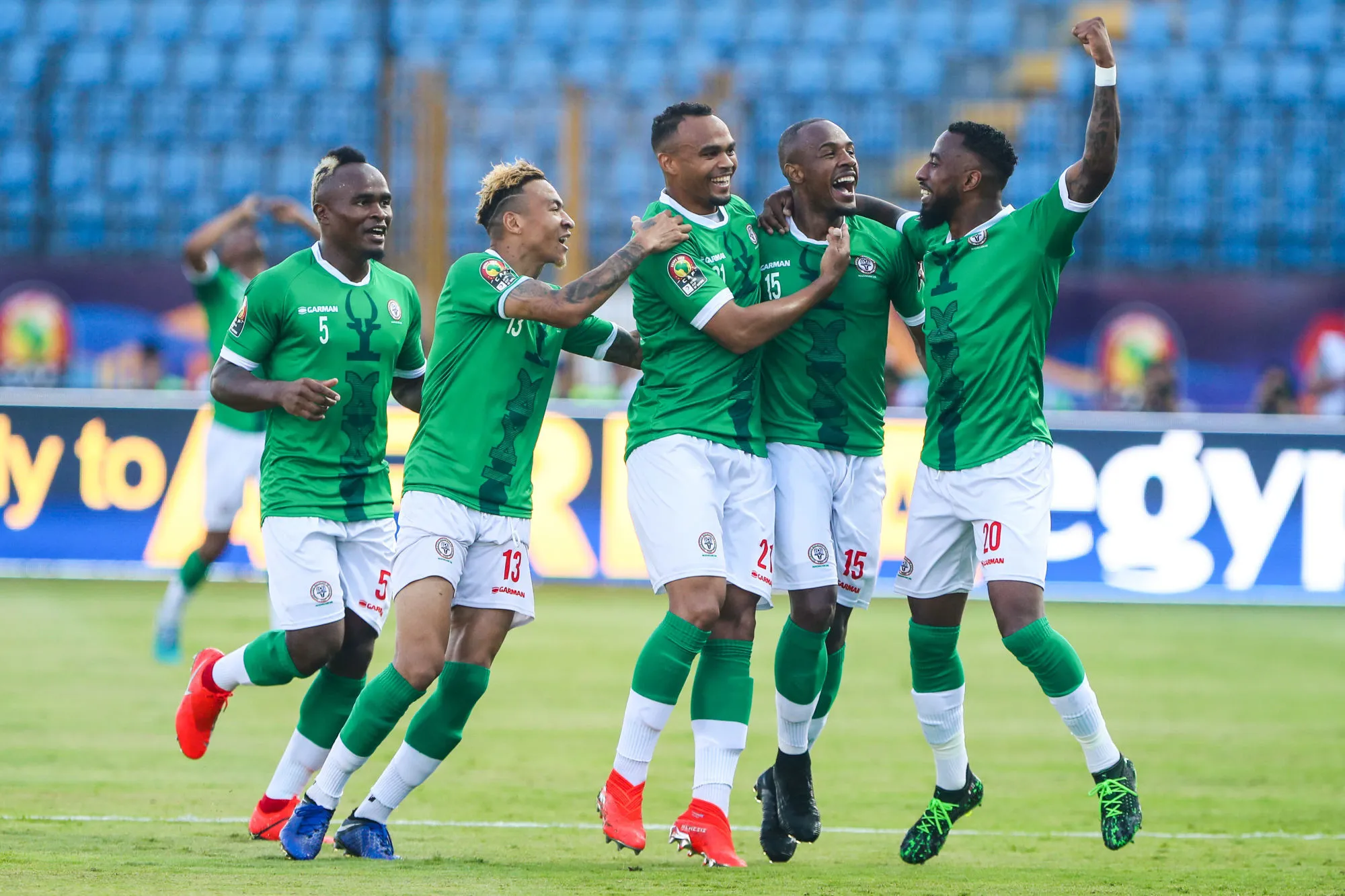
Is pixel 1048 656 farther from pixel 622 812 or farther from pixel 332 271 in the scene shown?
pixel 332 271

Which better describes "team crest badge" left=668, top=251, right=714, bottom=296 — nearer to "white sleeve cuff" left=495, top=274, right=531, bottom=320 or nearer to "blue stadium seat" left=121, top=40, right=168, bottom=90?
"white sleeve cuff" left=495, top=274, right=531, bottom=320

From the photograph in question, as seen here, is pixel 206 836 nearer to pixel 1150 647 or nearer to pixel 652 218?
pixel 652 218

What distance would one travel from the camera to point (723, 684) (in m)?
5.45

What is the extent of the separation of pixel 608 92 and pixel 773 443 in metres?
12.2

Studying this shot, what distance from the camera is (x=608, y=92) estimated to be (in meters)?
17.4

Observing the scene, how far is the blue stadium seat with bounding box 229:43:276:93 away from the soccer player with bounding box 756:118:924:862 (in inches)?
631

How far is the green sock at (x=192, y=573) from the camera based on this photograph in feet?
32.4

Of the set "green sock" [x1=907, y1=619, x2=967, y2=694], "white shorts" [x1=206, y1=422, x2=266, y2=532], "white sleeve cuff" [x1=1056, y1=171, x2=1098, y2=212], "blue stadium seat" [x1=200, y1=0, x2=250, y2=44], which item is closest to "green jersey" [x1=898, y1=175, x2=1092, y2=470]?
"white sleeve cuff" [x1=1056, y1=171, x2=1098, y2=212]

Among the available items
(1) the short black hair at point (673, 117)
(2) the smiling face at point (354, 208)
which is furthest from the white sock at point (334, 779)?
(1) the short black hair at point (673, 117)

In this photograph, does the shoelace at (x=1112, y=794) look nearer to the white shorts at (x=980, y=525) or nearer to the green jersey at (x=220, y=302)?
the white shorts at (x=980, y=525)

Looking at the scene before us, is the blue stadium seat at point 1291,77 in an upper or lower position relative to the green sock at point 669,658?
upper

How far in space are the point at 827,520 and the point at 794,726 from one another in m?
0.72

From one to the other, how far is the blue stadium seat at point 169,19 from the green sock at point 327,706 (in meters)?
17.5

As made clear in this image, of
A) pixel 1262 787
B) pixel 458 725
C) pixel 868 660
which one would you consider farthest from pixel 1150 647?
pixel 458 725
